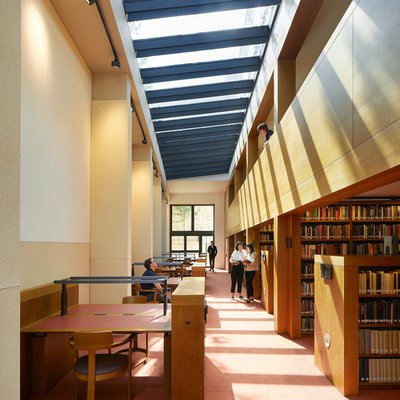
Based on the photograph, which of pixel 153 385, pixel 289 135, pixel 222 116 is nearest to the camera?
pixel 153 385

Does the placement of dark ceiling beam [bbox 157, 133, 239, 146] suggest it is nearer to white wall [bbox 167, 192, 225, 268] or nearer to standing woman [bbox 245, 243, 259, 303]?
standing woman [bbox 245, 243, 259, 303]

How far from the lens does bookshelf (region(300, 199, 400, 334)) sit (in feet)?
25.2

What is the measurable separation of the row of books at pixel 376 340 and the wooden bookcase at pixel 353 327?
0.03 ft

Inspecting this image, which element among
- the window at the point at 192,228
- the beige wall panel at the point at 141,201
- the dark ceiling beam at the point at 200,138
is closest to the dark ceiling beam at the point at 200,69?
the beige wall panel at the point at 141,201

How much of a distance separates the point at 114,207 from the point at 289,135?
296cm

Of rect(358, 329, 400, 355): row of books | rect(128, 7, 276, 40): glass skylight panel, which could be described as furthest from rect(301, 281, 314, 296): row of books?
rect(128, 7, 276, 40): glass skylight panel

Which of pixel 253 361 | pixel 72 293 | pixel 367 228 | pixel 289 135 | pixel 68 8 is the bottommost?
pixel 253 361

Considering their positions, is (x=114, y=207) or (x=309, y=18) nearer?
(x=309, y=18)

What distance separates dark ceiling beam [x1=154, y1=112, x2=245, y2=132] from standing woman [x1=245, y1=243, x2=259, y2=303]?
373 centimetres

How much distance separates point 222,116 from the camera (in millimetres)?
11438

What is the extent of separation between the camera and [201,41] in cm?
688

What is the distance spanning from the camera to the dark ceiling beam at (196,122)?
11.3 meters
